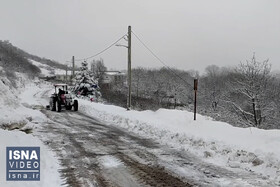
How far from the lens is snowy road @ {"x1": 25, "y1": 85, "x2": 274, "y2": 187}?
6.71 m

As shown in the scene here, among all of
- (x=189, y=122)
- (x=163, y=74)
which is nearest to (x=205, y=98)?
(x=163, y=74)

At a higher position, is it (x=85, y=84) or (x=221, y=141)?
(x=85, y=84)

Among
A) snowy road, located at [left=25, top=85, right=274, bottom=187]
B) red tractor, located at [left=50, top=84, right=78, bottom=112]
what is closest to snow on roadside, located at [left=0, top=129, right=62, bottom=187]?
snowy road, located at [left=25, top=85, right=274, bottom=187]

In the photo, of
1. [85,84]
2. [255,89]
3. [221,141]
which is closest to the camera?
[221,141]

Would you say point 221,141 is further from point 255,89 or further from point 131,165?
point 255,89

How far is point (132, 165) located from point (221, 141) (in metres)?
3.44

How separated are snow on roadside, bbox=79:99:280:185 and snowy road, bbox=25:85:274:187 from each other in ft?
1.60

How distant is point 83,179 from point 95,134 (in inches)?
258

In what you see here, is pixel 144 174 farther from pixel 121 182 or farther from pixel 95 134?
pixel 95 134

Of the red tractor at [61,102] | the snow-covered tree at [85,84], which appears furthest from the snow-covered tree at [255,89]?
the snow-covered tree at [85,84]

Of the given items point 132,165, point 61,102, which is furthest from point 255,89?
point 132,165

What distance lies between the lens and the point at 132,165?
8055 mm

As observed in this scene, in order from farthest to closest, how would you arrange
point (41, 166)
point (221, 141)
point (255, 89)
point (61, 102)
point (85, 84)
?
point (85, 84) → point (255, 89) → point (61, 102) → point (221, 141) → point (41, 166)

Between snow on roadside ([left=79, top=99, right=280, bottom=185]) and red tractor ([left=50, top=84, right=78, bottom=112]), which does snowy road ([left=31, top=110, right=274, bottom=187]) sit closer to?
snow on roadside ([left=79, top=99, right=280, bottom=185])
